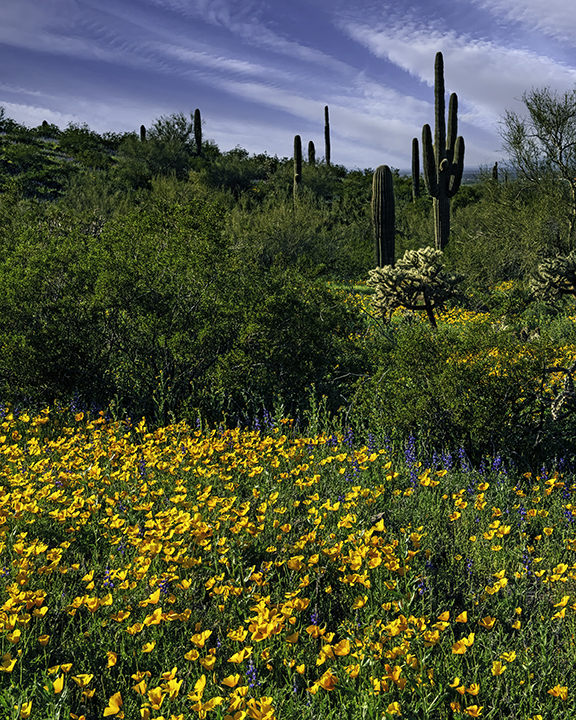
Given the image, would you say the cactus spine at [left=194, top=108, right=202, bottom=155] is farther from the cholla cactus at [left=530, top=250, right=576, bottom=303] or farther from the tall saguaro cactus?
the cholla cactus at [left=530, top=250, right=576, bottom=303]

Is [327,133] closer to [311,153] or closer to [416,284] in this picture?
[311,153]

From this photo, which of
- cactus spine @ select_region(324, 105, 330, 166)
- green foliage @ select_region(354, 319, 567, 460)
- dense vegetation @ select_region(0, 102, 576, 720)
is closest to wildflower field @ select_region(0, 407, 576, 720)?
dense vegetation @ select_region(0, 102, 576, 720)

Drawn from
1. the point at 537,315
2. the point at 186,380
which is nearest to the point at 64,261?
the point at 186,380

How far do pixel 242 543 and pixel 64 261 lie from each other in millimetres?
4005

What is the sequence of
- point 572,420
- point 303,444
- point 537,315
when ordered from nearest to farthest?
1. point 303,444
2. point 572,420
3. point 537,315

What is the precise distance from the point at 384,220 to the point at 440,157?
4.87m

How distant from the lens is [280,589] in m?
2.40

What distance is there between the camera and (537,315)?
10727 millimetres

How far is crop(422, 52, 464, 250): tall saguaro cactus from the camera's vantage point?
57.8ft

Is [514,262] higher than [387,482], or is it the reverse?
[514,262]

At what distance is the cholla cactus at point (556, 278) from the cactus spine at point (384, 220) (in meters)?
5.13

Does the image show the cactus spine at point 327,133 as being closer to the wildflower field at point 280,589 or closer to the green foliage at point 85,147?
the green foliage at point 85,147

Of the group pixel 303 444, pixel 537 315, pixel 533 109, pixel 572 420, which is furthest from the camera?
pixel 533 109

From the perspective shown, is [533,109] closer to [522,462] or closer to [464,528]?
[522,462]
